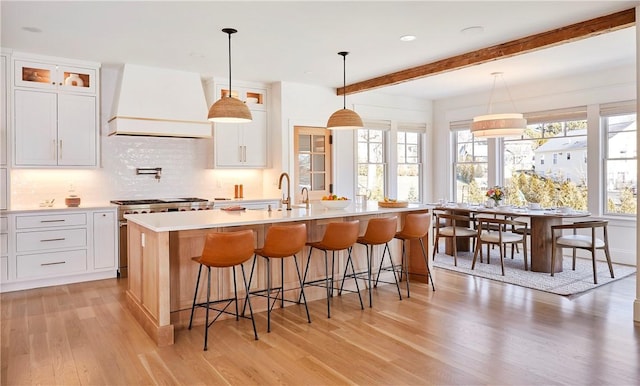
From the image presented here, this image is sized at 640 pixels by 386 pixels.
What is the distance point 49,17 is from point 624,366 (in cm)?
544

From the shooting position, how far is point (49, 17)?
395 centimetres

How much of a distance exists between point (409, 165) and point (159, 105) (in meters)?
4.96

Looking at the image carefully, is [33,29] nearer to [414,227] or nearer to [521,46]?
[414,227]

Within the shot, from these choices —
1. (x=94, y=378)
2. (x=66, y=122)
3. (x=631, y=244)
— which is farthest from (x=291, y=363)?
(x=631, y=244)

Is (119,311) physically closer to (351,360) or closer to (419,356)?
(351,360)

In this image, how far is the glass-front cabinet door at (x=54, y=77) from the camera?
5.06 meters

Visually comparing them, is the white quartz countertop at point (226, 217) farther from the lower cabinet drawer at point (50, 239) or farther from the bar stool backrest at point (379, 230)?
the lower cabinet drawer at point (50, 239)

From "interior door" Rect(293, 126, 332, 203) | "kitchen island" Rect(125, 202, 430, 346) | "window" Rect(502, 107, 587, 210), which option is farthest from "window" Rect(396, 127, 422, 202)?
"kitchen island" Rect(125, 202, 430, 346)

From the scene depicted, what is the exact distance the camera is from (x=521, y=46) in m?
4.63

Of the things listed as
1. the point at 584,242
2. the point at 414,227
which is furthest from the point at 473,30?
the point at 584,242

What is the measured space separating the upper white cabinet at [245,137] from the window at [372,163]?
189cm

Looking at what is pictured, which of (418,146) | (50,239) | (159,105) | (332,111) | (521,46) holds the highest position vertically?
(521,46)

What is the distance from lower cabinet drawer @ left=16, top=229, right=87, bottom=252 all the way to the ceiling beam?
14.8 ft

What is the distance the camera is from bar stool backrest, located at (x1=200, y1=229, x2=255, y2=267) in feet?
10.7
